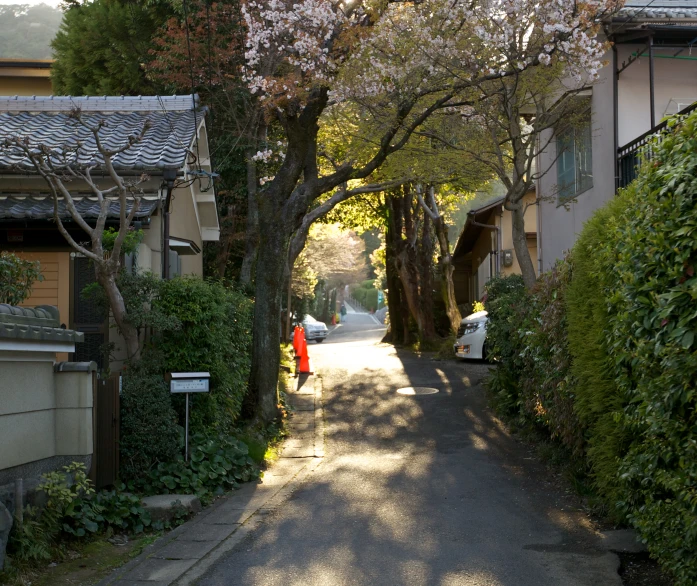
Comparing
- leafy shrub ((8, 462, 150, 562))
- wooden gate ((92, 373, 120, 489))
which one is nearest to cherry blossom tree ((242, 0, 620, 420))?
wooden gate ((92, 373, 120, 489))

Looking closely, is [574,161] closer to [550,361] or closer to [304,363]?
[304,363]

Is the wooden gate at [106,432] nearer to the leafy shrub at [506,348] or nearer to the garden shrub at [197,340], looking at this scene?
the garden shrub at [197,340]

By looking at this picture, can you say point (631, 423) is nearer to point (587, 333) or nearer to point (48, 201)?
point (587, 333)

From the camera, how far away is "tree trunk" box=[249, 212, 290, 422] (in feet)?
41.8

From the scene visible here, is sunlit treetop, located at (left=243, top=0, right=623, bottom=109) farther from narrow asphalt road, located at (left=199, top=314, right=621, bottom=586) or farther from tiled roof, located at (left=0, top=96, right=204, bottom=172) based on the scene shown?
narrow asphalt road, located at (left=199, top=314, right=621, bottom=586)

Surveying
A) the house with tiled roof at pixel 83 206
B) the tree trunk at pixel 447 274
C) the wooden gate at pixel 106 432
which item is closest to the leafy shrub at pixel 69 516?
the wooden gate at pixel 106 432

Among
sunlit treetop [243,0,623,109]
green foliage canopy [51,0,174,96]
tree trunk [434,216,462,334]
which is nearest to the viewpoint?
sunlit treetop [243,0,623,109]

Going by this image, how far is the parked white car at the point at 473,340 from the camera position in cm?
2062

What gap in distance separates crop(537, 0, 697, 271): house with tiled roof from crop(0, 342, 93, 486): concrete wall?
27.9 feet

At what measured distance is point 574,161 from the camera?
16.7m

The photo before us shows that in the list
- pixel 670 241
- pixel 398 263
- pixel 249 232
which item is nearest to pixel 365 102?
pixel 249 232

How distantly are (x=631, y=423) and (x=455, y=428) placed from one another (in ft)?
23.9

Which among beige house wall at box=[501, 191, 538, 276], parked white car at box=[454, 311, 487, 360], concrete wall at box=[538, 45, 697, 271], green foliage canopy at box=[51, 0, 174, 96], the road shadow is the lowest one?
the road shadow

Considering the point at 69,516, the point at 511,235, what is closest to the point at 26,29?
the point at 511,235
